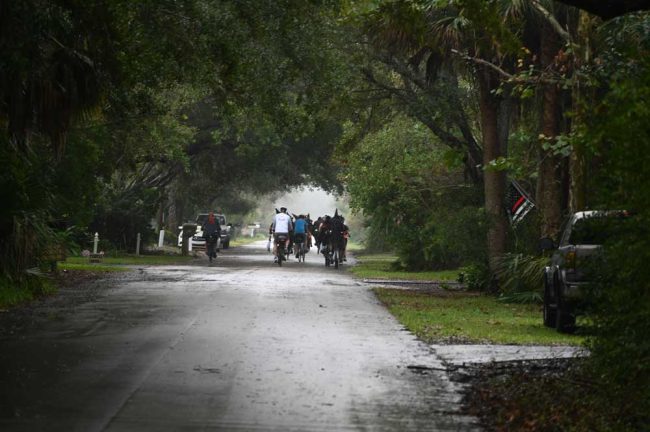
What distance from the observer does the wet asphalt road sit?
901cm

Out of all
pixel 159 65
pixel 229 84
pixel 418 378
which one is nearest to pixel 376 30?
pixel 229 84

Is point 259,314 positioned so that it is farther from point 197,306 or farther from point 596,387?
point 596,387

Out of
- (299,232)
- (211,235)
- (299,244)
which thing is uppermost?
(299,232)

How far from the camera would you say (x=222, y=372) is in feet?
37.7

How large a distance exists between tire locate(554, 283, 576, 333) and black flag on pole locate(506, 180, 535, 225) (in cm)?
805

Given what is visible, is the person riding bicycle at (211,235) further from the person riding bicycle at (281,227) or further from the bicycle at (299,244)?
the bicycle at (299,244)

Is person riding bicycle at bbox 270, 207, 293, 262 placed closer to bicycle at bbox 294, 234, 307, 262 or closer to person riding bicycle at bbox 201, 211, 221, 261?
person riding bicycle at bbox 201, 211, 221, 261

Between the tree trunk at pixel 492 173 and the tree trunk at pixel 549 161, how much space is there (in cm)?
172

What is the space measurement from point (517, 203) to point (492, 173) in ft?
4.46

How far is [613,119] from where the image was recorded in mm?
→ 9062

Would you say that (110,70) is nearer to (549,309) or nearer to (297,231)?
(549,309)

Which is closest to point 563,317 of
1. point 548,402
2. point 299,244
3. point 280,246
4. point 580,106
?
point 580,106

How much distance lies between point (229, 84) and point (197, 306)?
3.79 m

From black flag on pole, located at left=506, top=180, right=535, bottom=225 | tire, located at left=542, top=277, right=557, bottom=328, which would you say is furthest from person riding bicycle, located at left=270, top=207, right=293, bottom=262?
tire, located at left=542, top=277, right=557, bottom=328
